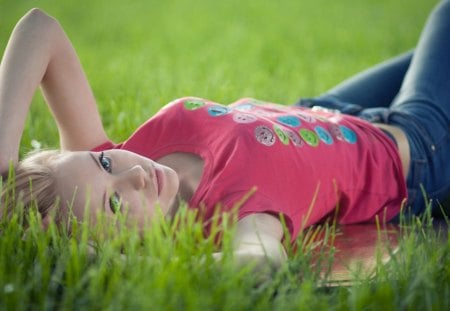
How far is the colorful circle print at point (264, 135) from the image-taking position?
2131 mm

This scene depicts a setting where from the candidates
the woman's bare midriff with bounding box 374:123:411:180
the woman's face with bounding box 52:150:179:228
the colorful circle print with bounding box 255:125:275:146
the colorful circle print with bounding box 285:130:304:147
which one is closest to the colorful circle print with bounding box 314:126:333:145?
the colorful circle print with bounding box 285:130:304:147

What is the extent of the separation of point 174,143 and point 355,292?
2.83 feet

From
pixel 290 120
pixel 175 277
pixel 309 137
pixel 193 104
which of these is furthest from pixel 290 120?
pixel 175 277

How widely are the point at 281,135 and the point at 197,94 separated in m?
1.68

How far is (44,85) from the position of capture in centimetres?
224

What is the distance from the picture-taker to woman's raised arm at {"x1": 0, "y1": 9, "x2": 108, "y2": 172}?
1939 mm

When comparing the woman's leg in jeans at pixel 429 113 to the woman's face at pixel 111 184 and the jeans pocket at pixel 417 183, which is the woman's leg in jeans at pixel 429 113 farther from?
the woman's face at pixel 111 184

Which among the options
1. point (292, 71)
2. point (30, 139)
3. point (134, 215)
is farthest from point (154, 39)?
point (134, 215)

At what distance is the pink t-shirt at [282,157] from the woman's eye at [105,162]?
0.85 feet

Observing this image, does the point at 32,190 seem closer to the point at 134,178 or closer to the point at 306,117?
the point at 134,178

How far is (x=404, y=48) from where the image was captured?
20.5 feet

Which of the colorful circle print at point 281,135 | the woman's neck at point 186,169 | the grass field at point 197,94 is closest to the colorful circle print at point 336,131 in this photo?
the colorful circle print at point 281,135

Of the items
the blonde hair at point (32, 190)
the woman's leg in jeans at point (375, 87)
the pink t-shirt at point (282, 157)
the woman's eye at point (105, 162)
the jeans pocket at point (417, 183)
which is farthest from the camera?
the woman's leg in jeans at point (375, 87)

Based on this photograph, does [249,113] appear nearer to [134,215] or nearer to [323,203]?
[323,203]
